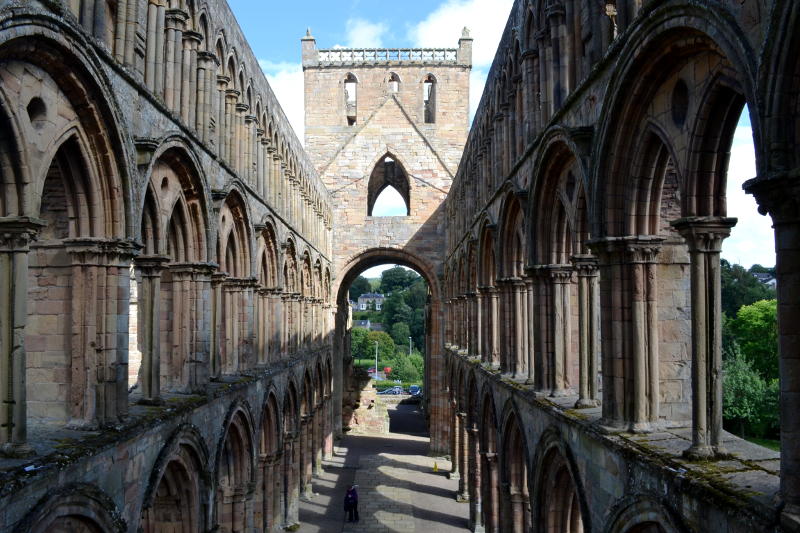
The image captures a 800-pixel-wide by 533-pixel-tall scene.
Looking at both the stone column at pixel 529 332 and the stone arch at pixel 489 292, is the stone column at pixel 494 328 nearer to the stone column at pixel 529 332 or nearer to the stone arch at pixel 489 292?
the stone arch at pixel 489 292

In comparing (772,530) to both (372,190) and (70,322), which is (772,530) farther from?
(372,190)

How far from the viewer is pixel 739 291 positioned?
4962cm

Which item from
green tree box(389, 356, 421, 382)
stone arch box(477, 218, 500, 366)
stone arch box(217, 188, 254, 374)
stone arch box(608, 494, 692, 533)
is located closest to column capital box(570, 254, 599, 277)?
stone arch box(608, 494, 692, 533)

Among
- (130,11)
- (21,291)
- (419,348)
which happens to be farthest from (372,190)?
(419,348)

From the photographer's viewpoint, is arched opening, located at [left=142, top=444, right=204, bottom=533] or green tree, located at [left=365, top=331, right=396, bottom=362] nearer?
arched opening, located at [left=142, top=444, right=204, bottom=533]

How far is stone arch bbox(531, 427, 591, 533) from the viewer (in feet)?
38.5

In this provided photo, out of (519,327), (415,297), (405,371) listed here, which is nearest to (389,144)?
(519,327)

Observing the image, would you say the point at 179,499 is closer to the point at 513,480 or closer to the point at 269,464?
the point at 513,480

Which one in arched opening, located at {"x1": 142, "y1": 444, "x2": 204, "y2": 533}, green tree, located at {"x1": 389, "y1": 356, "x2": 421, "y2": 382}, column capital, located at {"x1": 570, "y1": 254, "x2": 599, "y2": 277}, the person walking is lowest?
green tree, located at {"x1": 389, "y1": 356, "x2": 421, "y2": 382}

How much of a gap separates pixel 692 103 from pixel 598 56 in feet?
8.58

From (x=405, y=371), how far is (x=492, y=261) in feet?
237

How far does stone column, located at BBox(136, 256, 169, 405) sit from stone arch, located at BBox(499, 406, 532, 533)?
7.28 metres

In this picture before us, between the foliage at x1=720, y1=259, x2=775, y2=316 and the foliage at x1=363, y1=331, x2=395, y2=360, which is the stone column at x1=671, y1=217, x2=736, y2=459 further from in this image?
the foliage at x1=363, y1=331, x2=395, y2=360

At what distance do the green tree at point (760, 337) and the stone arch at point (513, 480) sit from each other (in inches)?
1158
